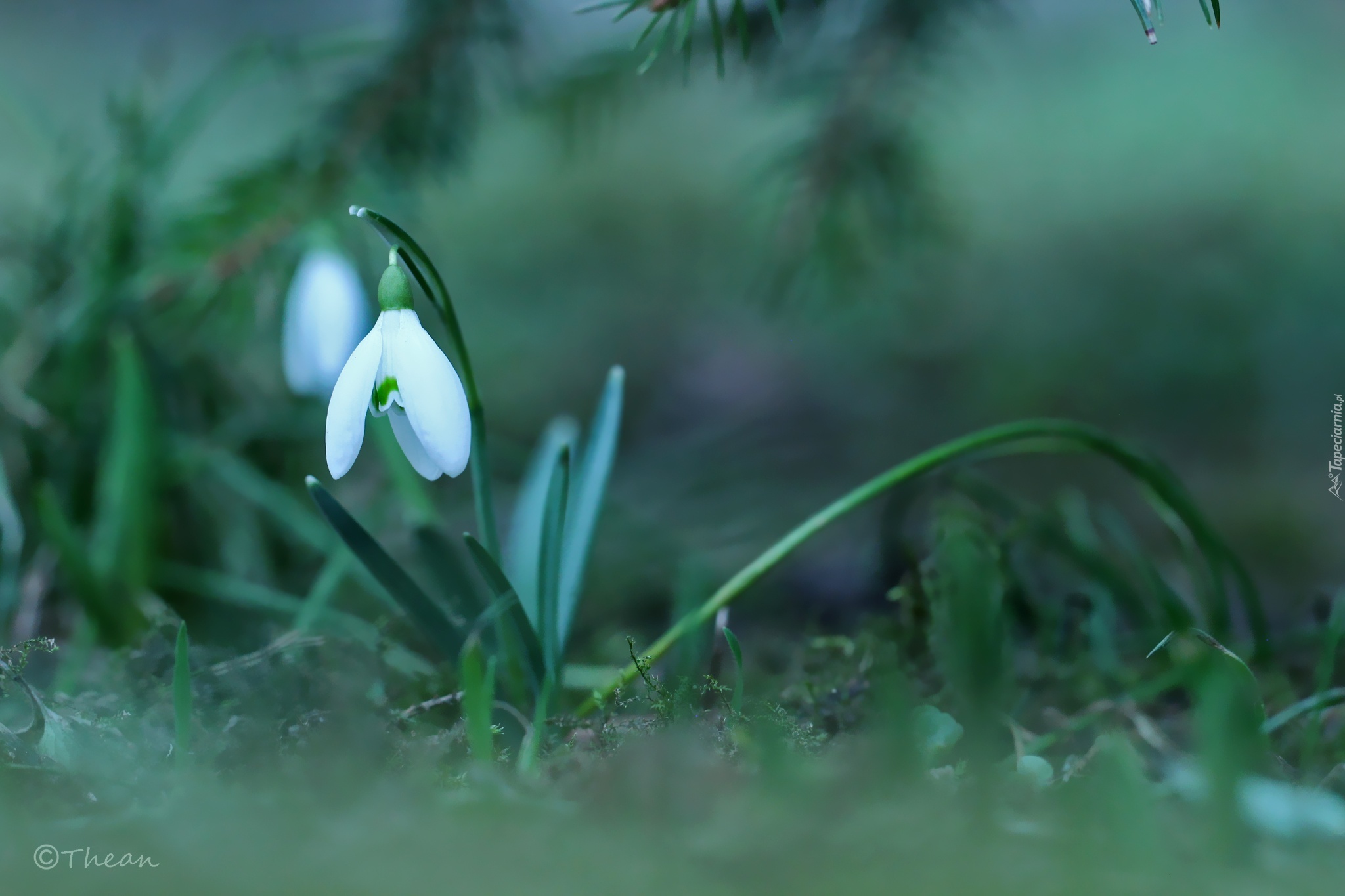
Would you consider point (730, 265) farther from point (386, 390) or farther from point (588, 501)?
point (386, 390)

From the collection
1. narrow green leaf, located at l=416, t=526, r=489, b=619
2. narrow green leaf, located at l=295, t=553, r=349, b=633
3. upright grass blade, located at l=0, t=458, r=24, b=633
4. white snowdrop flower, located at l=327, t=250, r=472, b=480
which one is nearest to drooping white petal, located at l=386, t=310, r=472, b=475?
white snowdrop flower, located at l=327, t=250, r=472, b=480

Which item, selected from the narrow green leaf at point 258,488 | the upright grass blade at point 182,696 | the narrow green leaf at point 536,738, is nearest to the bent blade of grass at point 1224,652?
the narrow green leaf at point 536,738

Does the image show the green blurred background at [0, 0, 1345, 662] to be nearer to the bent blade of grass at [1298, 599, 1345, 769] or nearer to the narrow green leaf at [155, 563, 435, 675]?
the narrow green leaf at [155, 563, 435, 675]

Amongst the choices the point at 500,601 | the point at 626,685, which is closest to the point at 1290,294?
the point at 626,685

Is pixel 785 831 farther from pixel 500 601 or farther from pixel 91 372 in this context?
pixel 91 372

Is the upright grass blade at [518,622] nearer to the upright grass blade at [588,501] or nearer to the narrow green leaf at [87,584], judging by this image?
the upright grass blade at [588,501]

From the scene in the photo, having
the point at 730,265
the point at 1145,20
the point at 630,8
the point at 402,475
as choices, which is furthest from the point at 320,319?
the point at 730,265
